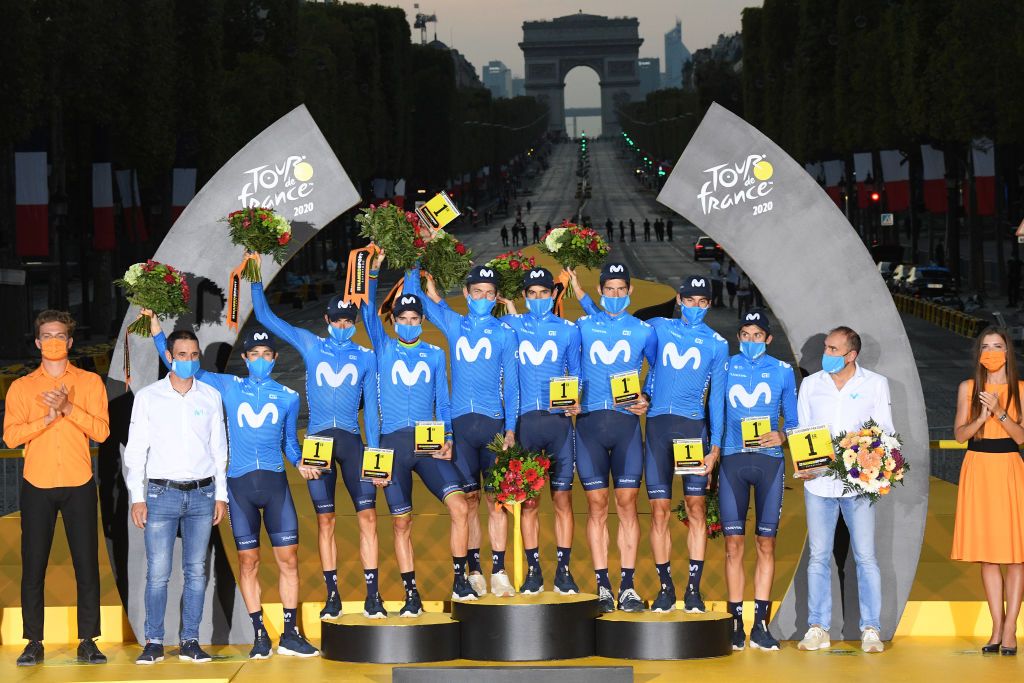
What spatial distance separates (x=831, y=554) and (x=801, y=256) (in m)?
2.45

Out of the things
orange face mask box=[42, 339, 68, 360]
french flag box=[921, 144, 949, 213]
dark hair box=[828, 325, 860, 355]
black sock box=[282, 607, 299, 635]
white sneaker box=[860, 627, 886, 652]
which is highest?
french flag box=[921, 144, 949, 213]

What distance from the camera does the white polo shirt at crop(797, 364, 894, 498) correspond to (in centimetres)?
1288

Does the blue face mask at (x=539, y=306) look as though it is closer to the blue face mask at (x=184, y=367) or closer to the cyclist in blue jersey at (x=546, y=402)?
the cyclist in blue jersey at (x=546, y=402)

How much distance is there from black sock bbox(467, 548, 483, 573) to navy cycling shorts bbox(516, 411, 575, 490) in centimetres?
76

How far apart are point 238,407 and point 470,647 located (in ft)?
7.85

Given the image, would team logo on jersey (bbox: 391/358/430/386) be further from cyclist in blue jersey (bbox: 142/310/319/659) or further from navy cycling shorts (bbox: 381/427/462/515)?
cyclist in blue jersey (bbox: 142/310/319/659)

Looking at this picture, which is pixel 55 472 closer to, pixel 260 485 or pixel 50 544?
pixel 50 544

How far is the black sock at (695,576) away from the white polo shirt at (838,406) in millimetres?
978

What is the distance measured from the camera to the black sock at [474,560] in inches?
517

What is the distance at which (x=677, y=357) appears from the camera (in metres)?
13.0

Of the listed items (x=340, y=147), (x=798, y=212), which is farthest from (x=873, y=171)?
(x=798, y=212)

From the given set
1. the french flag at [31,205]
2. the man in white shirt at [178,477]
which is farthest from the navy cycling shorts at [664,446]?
the french flag at [31,205]

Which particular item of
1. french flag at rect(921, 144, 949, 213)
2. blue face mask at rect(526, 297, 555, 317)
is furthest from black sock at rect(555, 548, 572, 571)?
french flag at rect(921, 144, 949, 213)

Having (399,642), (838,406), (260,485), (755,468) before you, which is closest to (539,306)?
(755,468)
